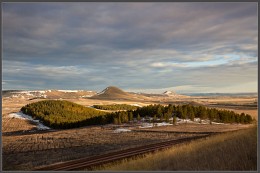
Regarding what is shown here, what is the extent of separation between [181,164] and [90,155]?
34.6 ft

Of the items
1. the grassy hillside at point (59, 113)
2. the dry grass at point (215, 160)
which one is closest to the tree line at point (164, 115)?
the grassy hillside at point (59, 113)

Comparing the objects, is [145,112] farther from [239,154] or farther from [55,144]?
[239,154]

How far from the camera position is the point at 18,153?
25.0 meters

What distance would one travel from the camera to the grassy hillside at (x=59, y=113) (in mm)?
62894

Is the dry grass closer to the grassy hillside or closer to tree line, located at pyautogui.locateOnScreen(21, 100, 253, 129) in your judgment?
tree line, located at pyautogui.locateOnScreen(21, 100, 253, 129)

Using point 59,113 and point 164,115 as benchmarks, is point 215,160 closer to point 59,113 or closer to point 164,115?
point 164,115

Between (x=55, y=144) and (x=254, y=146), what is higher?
(x=254, y=146)

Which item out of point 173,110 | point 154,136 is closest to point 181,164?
point 154,136

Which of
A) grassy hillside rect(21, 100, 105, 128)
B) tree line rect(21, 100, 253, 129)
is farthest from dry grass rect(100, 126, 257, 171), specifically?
grassy hillside rect(21, 100, 105, 128)

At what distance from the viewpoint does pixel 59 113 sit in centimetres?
7238

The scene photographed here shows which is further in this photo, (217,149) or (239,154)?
(217,149)

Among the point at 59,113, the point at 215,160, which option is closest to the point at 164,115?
the point at 59,113

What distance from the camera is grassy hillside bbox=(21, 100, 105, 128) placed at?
2476 inches

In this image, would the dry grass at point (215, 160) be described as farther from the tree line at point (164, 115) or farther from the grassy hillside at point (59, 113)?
the grassy hillside at point (59, 113)
